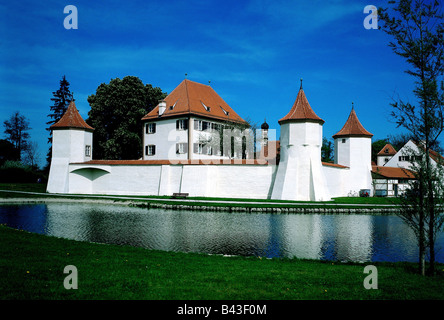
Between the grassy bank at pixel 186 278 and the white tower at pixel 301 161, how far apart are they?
18644 millimetres

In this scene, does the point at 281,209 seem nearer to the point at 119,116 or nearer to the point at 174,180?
the point at 174,180

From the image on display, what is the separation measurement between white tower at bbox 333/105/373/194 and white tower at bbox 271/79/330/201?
293 inches

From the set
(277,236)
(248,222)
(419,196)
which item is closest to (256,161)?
(248,222)

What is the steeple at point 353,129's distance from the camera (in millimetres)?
33656

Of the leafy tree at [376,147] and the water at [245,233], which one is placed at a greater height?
the leafy tree at [376,147]

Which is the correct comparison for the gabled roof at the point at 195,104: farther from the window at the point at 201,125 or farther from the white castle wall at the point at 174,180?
the white castle wall at the point at 174,180

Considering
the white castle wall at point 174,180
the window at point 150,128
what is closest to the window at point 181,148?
the window at point 150,128

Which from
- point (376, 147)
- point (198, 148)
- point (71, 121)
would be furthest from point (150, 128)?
point (376, 147)

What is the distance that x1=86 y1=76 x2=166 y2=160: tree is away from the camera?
3962 cm

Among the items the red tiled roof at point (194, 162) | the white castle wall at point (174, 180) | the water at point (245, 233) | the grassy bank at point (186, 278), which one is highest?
the red tiled roof at point (194, 162)

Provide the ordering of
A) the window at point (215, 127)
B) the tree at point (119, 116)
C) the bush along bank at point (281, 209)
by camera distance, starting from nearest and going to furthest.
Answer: the bush along bank at point (281, 209) < the window at point (215, 127) < the tree at point (119, 116)

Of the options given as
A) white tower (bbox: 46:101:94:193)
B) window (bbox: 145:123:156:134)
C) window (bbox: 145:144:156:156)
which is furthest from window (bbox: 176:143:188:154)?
white tower (bbox: 46:101:94:193)

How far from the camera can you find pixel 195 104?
36594 millimetres

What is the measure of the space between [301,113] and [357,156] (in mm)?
9857
